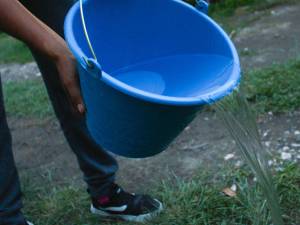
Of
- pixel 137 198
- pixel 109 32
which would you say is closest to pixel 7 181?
pixel 137 198

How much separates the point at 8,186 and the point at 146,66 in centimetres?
65

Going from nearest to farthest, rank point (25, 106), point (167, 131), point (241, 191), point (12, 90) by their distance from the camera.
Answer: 1. point (167, 131)
2. point (241, 191)
3. point (25, 106)
4. point (12, 90)

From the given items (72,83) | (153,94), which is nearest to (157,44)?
(72,83)

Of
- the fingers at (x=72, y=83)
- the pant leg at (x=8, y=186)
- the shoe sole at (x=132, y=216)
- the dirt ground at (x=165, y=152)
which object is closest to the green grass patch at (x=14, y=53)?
the dirt ground at (x=165, y=152)

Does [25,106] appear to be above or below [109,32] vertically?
below

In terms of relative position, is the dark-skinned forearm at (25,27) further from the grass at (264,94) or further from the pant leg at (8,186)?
the grass at (264,94)

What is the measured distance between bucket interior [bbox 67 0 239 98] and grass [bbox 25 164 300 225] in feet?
1.79

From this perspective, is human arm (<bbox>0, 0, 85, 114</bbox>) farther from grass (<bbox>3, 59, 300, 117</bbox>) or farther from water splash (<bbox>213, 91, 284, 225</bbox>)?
grass (<bbox>3, 59, 300, 117</bbox>)

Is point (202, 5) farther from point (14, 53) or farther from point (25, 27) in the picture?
point (14, 53)

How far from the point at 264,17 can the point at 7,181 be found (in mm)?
3248

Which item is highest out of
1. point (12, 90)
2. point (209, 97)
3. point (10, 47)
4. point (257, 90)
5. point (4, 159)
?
point (209, 97)

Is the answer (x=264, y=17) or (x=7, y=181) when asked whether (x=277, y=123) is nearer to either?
(x=7, y=181)

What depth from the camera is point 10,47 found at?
599cm

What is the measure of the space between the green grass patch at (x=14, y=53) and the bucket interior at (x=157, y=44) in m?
3.62
